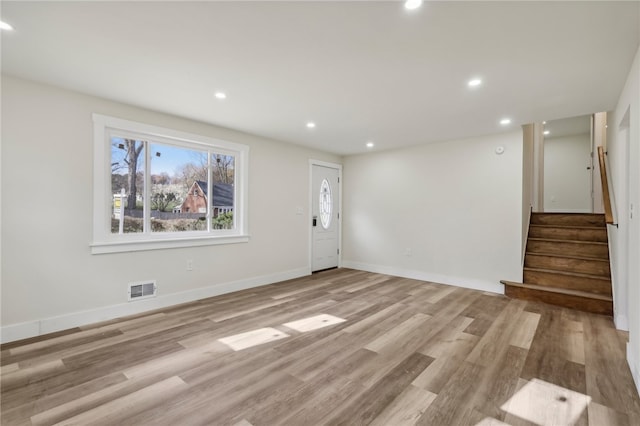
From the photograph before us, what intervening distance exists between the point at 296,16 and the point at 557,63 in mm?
2066

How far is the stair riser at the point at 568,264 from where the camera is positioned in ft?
12.5

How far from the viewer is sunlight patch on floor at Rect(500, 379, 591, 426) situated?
5.46 ft

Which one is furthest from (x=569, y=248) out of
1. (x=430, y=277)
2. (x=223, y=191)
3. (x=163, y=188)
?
(x=163, y=188)

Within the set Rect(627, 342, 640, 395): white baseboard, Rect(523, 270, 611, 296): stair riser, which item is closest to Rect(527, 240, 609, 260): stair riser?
Rect(523, 270, 611, 296): stair riser

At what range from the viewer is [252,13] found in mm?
1729

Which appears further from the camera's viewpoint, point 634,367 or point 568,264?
point 568,264

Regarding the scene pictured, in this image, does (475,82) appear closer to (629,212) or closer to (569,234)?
(629,212)

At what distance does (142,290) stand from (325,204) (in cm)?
344

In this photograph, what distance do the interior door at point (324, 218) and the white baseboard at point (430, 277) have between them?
0.50 meters

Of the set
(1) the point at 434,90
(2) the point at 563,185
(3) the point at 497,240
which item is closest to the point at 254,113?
(1) the point at 434,90

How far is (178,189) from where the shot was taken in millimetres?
3746

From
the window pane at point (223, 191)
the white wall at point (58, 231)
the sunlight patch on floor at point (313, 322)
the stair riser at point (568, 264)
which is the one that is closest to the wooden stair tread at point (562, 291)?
the stair riser at point (568, 264)

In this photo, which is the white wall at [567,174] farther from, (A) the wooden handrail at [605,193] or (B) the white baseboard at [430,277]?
(B) the white baseboard at [430,277]

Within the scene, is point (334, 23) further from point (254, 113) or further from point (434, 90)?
point (254, 113)
